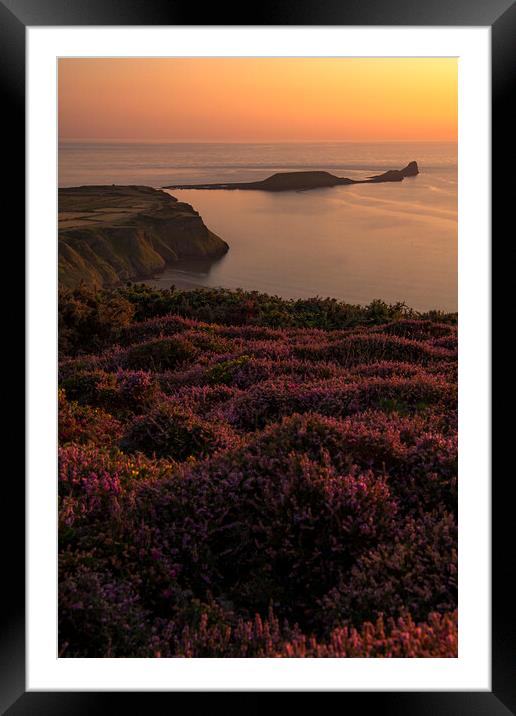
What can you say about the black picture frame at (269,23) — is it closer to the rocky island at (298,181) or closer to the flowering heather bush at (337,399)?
the flowering heather bush at (337,399)

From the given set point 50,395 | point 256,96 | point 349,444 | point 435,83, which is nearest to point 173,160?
point 256,96

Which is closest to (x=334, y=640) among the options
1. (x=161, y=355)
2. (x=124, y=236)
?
(x=161, y=355)

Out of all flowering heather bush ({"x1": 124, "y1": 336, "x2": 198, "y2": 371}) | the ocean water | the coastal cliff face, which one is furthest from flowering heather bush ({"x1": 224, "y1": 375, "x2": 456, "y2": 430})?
the coastal cliff face

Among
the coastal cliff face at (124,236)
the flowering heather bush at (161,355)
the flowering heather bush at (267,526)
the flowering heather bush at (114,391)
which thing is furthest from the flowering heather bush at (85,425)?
the coastal cliff face at (124,236)

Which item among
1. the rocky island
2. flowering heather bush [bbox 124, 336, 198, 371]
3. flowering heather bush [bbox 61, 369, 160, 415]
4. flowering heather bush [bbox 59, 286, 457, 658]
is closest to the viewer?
flowering heather bush [bbox 59, 286, 457, 658]

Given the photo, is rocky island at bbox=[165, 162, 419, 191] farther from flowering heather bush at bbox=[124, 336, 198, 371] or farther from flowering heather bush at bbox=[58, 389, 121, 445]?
flowering heather bush at bbox=[58, 389, 121, 445]

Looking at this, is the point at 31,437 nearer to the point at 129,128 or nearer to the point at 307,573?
the point at 307,573
